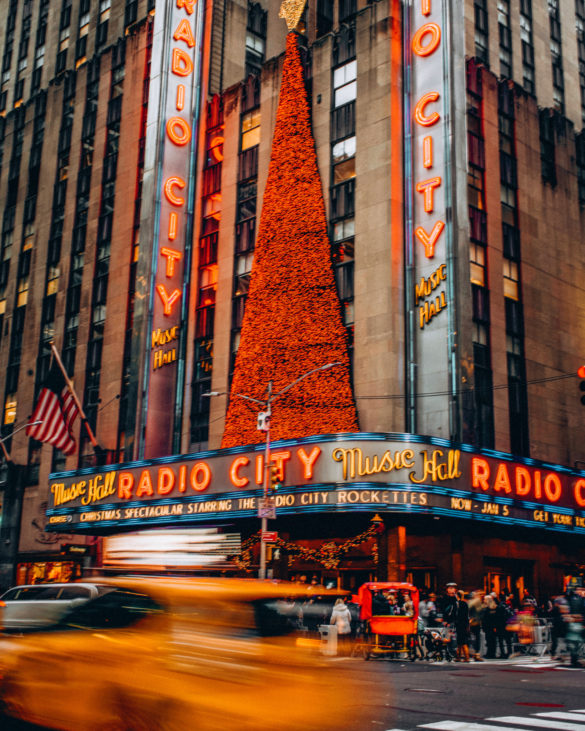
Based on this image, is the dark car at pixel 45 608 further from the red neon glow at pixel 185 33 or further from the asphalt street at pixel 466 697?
the red neon glow at pixel 185 33

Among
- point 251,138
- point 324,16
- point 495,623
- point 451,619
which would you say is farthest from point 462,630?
point 324,16

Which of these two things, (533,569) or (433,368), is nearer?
(433,368)

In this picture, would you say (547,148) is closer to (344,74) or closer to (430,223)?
(344,74)

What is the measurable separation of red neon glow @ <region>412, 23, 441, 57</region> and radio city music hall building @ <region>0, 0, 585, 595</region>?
0.67 feet

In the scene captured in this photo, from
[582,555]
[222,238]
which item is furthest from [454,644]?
[222,238]

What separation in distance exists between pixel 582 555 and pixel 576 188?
847 inches

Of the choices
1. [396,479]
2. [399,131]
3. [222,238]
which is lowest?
[396,479]

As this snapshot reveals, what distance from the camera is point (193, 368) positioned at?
1756 inches

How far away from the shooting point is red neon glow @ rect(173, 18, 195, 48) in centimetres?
4872

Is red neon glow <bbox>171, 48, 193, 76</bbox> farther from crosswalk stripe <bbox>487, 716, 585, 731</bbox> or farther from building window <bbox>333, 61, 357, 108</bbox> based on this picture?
crosswalk stripe <bbox>487, 716, 585, 731</bbox>

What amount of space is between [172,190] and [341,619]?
29.6 meters

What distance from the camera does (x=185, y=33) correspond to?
4900cm

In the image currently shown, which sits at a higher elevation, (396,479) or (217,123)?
(217,123)

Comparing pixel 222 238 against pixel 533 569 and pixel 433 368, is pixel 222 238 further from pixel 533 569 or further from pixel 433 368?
pixel 533 569
